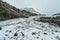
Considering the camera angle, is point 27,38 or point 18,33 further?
point 18,33

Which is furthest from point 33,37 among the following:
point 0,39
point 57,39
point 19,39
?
point 0,39

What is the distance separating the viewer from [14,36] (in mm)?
12867

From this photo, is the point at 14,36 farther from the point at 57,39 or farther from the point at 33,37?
the point at 57,39

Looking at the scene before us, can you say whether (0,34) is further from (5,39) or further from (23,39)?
(23,39)

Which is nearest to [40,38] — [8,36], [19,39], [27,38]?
[27,38]

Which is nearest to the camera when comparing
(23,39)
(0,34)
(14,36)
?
(23,39)

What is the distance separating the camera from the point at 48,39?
12.2 metres

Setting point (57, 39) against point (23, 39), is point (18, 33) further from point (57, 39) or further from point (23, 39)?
point (57, 39)

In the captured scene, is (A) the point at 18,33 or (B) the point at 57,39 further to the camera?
(A) the point at 18,33

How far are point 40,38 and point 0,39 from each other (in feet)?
13.6

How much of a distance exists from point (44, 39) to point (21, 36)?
245cm

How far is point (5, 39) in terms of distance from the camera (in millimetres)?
12383

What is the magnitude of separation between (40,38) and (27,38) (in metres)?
1.34

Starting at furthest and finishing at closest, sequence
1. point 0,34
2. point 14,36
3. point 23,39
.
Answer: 1. point 0,34
2. point 14,36
3. point 23,39
